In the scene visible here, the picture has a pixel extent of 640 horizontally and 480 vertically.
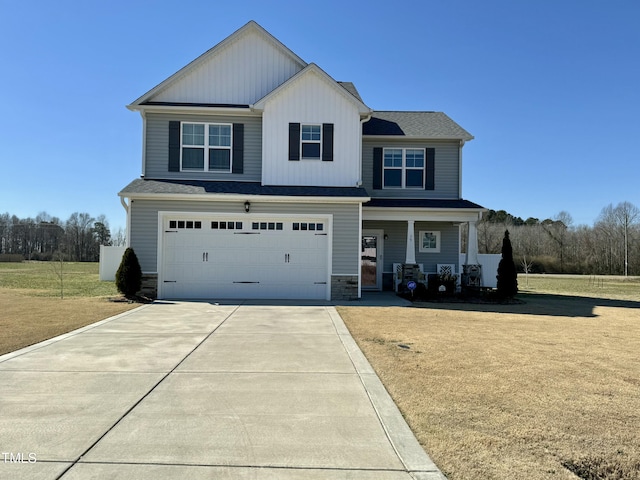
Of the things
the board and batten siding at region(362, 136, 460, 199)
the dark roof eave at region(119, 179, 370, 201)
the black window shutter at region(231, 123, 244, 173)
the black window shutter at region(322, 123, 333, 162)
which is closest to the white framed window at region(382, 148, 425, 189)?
the board and batten siding at region(362, 136, 460, 199)

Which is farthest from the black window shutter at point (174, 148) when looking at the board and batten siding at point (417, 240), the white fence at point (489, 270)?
the white fence at point (489, 270)

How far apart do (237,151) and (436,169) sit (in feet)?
24.6

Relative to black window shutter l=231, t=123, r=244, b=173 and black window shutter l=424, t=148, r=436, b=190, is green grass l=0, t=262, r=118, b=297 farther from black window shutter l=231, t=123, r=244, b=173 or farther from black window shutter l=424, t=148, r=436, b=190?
black window shutter l=424, t=148, r=436, b=190

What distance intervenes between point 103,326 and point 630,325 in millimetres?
→ 11499

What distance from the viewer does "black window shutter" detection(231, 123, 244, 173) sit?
14688 millimetres

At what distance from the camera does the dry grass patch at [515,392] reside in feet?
11.1

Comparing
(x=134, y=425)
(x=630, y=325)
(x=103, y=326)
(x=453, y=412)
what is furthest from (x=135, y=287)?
(x=630, y=325)

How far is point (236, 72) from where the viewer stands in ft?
50.3

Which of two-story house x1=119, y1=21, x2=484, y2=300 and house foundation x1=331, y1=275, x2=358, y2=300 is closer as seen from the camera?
two-story house x1=119, y1=21, x2=484, y2=300

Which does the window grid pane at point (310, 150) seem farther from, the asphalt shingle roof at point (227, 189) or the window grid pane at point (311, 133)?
the asphalt shingle roof at point (227, 189)

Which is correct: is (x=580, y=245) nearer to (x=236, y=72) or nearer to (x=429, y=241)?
(x=429, y=241)

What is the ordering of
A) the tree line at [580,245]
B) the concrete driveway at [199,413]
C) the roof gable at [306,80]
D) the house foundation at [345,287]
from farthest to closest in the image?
1. the tree line at [580,245]
2. the roof gable at [306,80]
3. the house foundation at [345,287]
4. the concrete driveway at [199,413]

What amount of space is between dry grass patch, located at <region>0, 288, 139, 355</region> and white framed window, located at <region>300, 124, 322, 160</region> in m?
7.03

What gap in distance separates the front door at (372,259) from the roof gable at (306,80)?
4868 millimetres
